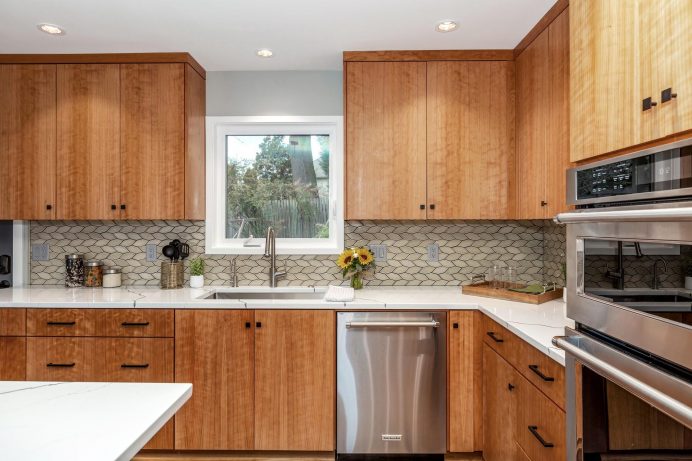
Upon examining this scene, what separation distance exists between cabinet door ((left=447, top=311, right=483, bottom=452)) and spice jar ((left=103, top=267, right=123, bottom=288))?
2192mm

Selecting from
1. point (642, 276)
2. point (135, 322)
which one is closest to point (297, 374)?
point (135, 322)

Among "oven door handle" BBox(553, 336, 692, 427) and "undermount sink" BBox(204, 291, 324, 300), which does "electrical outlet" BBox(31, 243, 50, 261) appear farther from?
"oven door handle" BBox(553, 336, 692, 427)

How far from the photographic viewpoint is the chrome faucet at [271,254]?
2.81 m

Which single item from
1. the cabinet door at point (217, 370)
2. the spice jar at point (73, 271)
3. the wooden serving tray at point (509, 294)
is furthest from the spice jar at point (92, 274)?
the wooden serving tray at point (509, 294)

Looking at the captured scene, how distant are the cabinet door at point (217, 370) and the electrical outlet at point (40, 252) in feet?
4.51

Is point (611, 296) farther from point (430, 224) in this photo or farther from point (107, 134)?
point (107, 134)

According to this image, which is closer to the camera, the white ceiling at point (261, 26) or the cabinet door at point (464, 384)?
the white ceiling at point (261, 26)

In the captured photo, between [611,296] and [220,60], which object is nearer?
[611,296]

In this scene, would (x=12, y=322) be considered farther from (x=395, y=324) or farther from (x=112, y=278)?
(x=395, y=324)

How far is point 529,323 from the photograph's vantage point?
5.93 feet

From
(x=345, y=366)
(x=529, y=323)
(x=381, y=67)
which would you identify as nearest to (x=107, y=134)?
(x=381, y=67)

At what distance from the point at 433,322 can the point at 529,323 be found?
1.93ft

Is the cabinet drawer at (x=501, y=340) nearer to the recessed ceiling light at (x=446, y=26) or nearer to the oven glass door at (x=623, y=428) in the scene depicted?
the oven glass door at (x=623, y=428)

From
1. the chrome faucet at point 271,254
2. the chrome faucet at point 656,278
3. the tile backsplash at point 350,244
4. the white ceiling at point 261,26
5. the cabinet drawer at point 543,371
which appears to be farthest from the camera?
the tile backsplash at point 350,244
